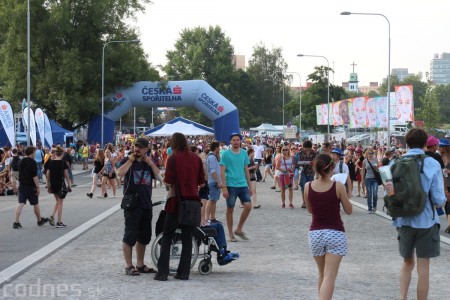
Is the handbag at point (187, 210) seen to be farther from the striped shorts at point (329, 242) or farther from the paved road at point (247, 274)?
the striped shorts at point (329, 242)

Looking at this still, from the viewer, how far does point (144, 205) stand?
9.23 metres

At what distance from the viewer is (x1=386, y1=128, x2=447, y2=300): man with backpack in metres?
6.82

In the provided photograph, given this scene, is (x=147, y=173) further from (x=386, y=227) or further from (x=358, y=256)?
(x=386, y=227)

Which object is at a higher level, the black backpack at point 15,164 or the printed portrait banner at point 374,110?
the printed portrait banner at point 374,110

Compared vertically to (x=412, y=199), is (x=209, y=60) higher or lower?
higher

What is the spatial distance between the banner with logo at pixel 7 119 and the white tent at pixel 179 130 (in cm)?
2076

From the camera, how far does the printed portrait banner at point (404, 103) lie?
38.8 meters

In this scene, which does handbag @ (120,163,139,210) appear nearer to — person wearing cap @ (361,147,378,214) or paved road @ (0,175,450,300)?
paved road @ (0,175,450,300)

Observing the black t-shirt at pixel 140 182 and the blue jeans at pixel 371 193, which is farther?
the blue jeans at pixel 371 193

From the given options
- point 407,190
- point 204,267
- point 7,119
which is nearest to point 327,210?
point 407,190

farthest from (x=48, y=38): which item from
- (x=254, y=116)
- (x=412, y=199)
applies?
(x=254, y=116)

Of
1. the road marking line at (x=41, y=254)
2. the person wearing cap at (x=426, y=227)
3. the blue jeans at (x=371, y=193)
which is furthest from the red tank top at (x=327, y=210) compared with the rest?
the blue jeans at (x=371, y=193)

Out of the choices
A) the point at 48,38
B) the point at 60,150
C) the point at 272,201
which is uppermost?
the point at 48,38

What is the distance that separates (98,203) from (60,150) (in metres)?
6.54
